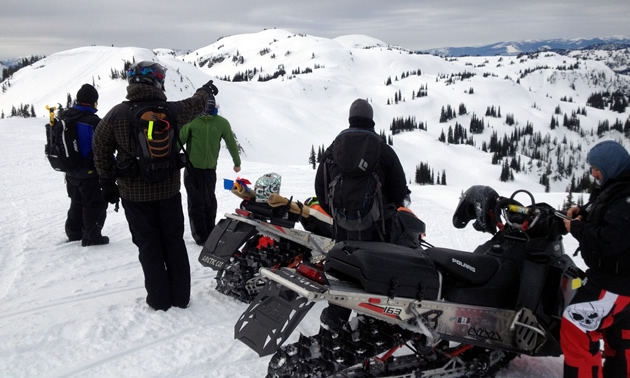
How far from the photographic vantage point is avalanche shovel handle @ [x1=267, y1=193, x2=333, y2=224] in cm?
483

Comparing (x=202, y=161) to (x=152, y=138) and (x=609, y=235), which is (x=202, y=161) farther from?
(x=609, y=235)

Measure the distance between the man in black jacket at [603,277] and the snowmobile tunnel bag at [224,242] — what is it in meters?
2.89

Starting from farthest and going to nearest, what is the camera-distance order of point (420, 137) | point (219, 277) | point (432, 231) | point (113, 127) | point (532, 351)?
point (420, 137)
point (432, 231)
point (219, 277)
point (113, 127)
point (532, 351)

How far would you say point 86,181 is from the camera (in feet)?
19.9

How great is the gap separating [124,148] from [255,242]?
5.39 feet

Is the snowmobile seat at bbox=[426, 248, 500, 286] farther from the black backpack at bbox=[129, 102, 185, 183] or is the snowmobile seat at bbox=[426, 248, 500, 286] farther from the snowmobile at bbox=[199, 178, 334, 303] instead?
the black backpack at bbox=[129, 102, 185, 183]

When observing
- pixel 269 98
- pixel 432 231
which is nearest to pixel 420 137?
pixel 269 98

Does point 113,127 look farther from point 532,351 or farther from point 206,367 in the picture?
point 532,351

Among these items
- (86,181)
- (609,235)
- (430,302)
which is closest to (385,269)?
(430,302)

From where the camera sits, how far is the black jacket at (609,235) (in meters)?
2.59

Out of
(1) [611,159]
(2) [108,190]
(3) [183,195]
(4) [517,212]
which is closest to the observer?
(1) [611,159]

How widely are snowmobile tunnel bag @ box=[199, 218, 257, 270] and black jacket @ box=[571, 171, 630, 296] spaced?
2.95m

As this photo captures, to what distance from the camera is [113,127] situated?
402cm

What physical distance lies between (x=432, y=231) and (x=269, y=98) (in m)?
89.3
